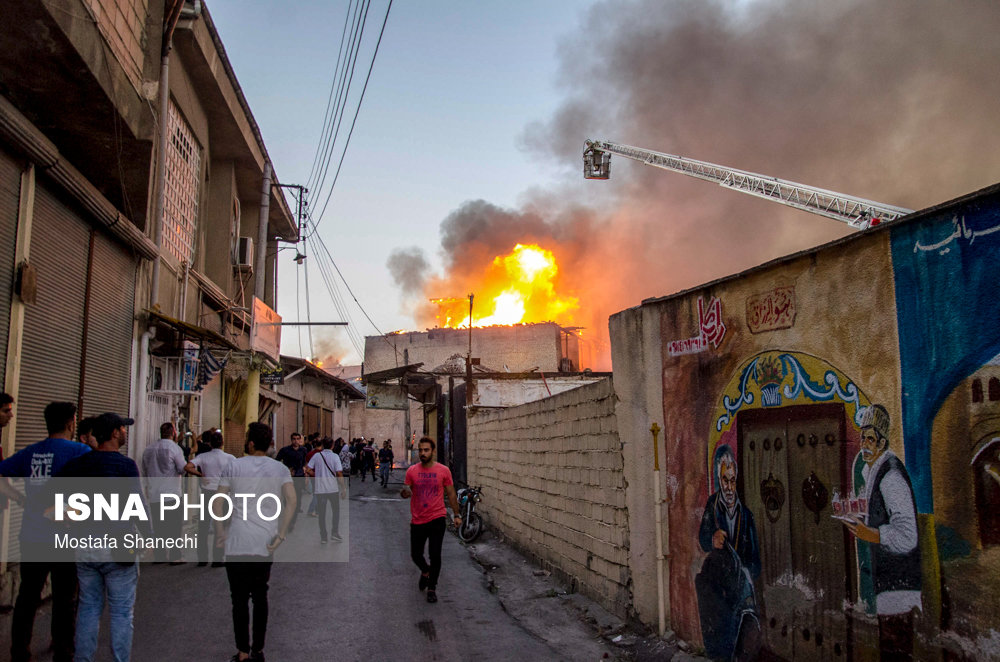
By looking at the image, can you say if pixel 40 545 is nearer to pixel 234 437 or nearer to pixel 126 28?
pixel 126 28

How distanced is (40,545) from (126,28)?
23.9 feet

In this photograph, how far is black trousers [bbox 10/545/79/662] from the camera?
5.09 meters

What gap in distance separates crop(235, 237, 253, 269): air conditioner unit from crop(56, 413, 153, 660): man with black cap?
1391 cm

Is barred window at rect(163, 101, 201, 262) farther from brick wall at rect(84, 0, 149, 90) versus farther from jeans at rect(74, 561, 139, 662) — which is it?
jeans at rect(74, 561, 139, 662)

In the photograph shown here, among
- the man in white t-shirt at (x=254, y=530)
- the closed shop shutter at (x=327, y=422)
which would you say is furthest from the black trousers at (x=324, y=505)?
the closed shop shutter at (x=327, y=422)

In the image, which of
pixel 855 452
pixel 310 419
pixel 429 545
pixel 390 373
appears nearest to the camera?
pixel 855 452

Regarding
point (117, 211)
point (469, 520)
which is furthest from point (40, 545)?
point (469, 520)

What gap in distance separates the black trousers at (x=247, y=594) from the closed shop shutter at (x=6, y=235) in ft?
12.8

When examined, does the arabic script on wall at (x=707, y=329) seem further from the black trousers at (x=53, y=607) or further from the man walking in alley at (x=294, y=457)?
the man walking in alley at (x=294, y=457)

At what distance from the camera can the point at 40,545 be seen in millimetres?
5125

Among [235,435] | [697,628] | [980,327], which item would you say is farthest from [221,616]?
[235,435]

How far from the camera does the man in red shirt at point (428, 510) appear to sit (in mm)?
8320

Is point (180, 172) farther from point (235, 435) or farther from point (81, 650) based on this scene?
point (81, 650)

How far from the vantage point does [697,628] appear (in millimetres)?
5883
